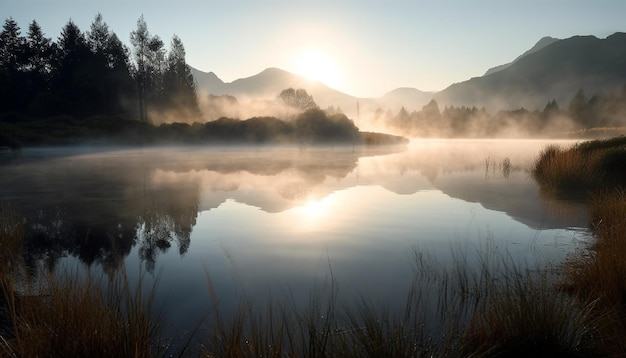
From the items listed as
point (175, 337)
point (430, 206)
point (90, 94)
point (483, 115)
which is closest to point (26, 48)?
point (90, 94)

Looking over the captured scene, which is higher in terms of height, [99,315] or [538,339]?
[99,315]

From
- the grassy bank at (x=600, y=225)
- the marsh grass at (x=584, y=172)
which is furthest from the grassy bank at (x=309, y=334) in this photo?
the marsh grass at (x=584, y=172)

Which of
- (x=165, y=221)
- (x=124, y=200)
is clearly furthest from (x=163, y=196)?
(x=165, y=221)

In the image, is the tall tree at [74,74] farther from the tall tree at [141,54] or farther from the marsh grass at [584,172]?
the marsh grass at [584,172]

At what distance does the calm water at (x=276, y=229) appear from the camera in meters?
7.83

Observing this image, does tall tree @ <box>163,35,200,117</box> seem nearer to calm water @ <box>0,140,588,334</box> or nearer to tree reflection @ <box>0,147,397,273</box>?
tree reflection @ <box>0,147,397,273</box>

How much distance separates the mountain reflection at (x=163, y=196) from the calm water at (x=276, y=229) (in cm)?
7

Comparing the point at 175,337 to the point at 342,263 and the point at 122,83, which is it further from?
the point at 122,83

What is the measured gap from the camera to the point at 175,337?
546 centimetres

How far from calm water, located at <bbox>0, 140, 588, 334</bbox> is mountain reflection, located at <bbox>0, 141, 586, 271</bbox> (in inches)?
2.6

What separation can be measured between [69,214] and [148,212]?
239cm

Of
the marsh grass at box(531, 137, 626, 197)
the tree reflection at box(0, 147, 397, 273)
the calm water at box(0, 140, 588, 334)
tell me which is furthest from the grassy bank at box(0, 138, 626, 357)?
the marsh grass at box(531, 137, 626, 197)

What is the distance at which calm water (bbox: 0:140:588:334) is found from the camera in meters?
7.83

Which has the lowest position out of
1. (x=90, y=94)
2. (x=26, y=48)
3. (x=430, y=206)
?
(x=430, y=206)
